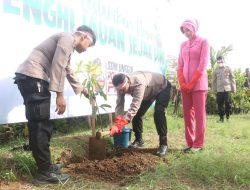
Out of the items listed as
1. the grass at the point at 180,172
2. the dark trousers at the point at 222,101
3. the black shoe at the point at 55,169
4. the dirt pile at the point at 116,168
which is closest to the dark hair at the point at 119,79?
the dirt pile at the point at 116,168

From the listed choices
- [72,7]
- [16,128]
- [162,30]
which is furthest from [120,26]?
[162,30]

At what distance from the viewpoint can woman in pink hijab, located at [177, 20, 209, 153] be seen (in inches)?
180

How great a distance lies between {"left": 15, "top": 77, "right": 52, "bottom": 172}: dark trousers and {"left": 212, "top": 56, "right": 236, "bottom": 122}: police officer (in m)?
6.62

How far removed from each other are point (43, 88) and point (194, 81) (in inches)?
82.2

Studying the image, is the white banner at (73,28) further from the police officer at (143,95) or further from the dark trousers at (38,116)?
the police officer at (143,95)

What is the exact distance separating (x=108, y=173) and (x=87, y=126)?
2.88 meters

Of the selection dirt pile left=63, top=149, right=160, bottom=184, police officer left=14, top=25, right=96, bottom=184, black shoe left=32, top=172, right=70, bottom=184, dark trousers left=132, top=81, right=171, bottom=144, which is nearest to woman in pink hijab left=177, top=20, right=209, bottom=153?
dark trousers left=132, top=81, right=171, bottom=144

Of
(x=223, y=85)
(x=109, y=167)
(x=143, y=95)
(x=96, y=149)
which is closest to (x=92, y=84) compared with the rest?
(x=143, y=95)

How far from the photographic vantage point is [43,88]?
3205 millimetres

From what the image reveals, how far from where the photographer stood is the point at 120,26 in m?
6.66

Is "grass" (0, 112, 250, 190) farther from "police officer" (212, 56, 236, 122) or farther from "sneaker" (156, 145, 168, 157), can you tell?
"police officer" (212, 56, 236, 122)

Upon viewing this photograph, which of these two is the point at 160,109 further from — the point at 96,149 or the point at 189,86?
the point at 96,149

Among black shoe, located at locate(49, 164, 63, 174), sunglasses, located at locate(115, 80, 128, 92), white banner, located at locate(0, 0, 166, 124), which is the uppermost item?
white banner, located at locate(0, 0, 166, 124)

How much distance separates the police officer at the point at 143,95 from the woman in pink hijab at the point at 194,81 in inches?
11.5
